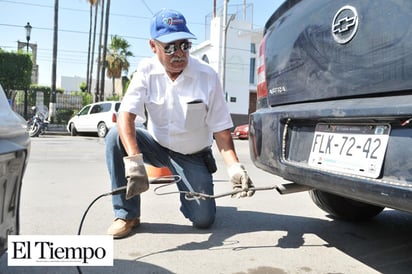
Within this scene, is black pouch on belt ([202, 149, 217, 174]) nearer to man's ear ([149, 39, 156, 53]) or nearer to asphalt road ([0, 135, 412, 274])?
asphalt road ([0, 135, 412, 274])

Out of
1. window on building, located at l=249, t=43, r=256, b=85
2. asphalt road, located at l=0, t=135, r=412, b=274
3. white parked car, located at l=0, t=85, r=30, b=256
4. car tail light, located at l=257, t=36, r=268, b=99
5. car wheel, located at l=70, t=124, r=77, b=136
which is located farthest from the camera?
window on building, located at l=249, t=43, r=256, b=85

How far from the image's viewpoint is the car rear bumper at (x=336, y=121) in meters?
1.51

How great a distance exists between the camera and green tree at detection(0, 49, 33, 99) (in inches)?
774

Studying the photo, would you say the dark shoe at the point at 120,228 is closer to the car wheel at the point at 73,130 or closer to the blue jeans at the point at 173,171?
the blue jeans at the point at 173,171

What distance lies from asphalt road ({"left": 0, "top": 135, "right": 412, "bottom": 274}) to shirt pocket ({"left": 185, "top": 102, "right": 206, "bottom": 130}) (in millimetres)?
685

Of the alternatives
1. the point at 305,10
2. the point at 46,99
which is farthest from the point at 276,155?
the point at 46,99

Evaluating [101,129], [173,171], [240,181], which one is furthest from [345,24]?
[101,129]

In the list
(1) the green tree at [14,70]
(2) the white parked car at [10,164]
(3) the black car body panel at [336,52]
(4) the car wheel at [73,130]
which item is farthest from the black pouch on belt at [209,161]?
(1) the green tree at [14,70]

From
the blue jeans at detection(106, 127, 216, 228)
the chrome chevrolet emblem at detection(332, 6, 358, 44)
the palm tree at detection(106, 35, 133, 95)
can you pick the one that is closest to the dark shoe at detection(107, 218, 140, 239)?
the blue jeans at detection(106, 127, 216, 228)

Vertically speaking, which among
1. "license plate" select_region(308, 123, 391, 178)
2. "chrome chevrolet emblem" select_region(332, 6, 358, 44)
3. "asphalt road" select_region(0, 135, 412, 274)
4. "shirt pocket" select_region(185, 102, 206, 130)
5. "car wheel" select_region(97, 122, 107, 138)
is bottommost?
"asphalt road" select_region(0, 135, 412, 274)

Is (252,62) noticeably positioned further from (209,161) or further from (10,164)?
(10,164)

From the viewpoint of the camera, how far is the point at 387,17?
1.58 metres

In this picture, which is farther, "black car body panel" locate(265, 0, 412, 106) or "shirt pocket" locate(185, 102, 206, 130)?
"shirt pocket" locate(185, 102, 206, 130)

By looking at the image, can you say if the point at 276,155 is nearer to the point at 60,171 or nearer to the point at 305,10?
the point at 305,10
